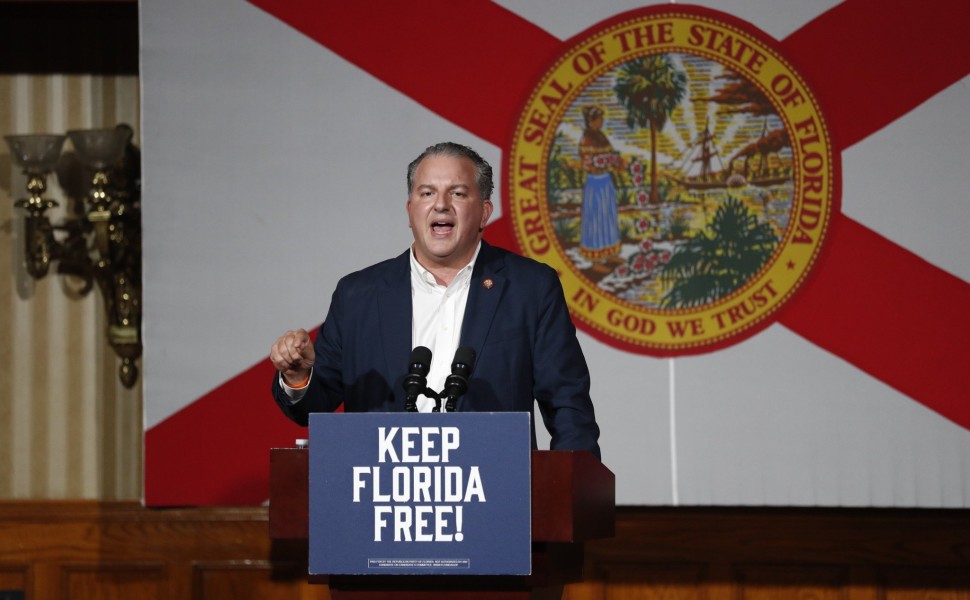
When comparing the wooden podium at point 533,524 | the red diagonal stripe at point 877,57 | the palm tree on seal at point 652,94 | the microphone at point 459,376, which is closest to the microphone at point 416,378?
the microphone at point 459,376

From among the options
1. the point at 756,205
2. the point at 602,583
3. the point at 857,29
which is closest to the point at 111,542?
the point at 602,583

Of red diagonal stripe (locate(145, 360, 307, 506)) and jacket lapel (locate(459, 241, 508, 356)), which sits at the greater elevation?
jacket lapel (locate(459, 241, 508, 356))

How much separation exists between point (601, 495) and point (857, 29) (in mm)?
2071

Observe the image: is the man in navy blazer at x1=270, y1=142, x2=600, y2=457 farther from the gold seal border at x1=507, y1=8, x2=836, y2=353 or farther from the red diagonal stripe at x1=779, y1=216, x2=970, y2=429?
the red diagonal stripe at x1=779, y1=216, x2=970, y2=429

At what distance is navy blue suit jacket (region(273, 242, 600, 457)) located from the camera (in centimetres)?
223

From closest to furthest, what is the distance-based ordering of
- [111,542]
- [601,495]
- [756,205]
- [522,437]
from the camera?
1. [522,437]
2. [601,495]
3. [756,205]
4. [111,542]

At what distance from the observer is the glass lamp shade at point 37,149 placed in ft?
12.8

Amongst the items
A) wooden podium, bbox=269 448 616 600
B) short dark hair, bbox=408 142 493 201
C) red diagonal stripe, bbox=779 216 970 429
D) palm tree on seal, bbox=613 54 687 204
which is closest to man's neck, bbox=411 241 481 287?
short dark hair, bbox=408 142 493 201

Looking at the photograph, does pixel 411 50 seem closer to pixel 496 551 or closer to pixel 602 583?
pixel 602 583

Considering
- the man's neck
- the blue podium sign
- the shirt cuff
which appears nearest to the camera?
the blue podium sign

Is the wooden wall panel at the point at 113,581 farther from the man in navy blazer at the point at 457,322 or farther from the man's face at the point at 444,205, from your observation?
the man's face at the point at 444,205

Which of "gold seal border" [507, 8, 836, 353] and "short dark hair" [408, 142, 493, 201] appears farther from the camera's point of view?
"gold seal border" [507, 8, 836, 353]

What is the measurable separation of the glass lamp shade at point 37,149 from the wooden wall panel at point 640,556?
109cm

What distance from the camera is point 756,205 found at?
356 centimetres
